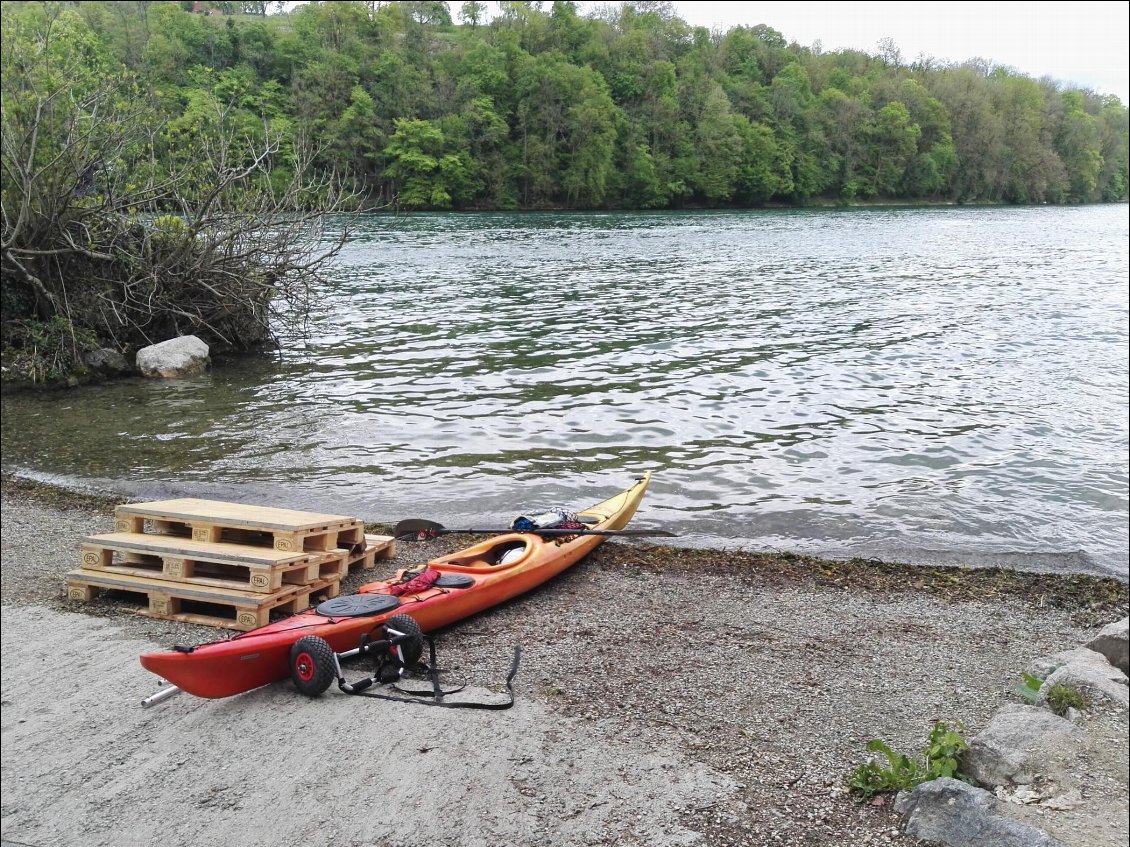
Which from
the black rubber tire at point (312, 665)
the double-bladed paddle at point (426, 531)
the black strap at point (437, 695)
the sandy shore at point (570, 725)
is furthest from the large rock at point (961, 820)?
the double-bladed paddle at point (426, 531)

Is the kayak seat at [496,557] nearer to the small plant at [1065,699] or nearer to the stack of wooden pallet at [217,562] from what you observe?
the stack of wooden pallet at [217,562]

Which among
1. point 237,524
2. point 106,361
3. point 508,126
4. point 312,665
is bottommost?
point 312,665

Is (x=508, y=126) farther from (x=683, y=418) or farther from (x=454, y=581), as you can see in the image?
(x=454, y=581)

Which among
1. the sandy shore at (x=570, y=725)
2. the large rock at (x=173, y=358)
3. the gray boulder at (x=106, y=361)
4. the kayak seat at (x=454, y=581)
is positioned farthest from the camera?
the large rock at (x=173, y=358)

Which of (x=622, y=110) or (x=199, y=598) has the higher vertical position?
(x=622, y=110)

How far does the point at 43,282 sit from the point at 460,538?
10166 mm

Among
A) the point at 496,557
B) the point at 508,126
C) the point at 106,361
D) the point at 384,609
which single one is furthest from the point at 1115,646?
the point at 508,126

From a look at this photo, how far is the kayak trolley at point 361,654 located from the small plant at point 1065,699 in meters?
3.35

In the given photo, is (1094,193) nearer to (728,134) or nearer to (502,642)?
(728,134)

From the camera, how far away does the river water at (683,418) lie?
905 cm

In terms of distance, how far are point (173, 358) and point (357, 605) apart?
36.0ft

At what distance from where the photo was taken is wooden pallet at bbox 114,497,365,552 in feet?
20.0

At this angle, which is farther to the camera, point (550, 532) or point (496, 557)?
point (550, 532)

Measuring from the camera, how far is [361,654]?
17.1 ft
